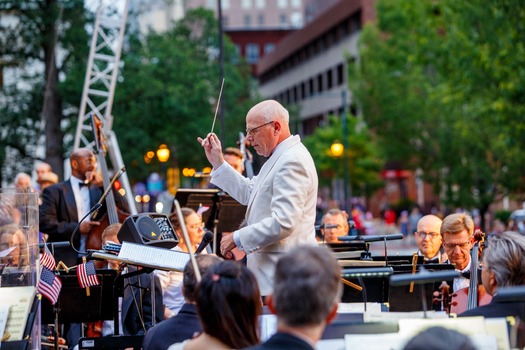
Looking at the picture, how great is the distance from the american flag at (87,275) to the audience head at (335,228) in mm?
4289

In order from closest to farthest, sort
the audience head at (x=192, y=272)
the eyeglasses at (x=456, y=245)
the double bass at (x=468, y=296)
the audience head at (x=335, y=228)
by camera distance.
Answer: the audience head at (x=192, y=272), the double bass at (x=468, y=296), the eyeglasses at (x=456, y=245), the audience head at (x=335, y=228)

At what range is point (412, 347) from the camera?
4.26 metres

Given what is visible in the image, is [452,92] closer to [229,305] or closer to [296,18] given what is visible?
[229,305]

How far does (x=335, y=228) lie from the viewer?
40.9 feet

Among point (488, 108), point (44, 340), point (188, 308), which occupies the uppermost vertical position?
point (488, 108)

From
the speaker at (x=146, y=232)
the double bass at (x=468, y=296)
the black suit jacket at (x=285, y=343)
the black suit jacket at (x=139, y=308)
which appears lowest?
the black suit jacket at (x=139, y=308)

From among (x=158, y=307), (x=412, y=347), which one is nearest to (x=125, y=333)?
(x=158, y=307)

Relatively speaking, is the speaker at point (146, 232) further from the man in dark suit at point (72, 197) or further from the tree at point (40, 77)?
the tree at point (40, 77)

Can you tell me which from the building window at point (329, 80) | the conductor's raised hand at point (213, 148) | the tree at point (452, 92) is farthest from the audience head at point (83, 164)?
the building window at point (329, 80)

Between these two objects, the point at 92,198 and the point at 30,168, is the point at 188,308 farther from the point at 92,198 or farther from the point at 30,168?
the point at 30,168

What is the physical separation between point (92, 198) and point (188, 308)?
6.43 metres

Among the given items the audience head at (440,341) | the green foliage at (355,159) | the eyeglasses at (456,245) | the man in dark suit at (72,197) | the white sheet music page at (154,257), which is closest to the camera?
the audience head at (440,341)

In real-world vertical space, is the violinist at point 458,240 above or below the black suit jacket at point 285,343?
above

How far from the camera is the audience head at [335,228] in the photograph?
41.2 feet
